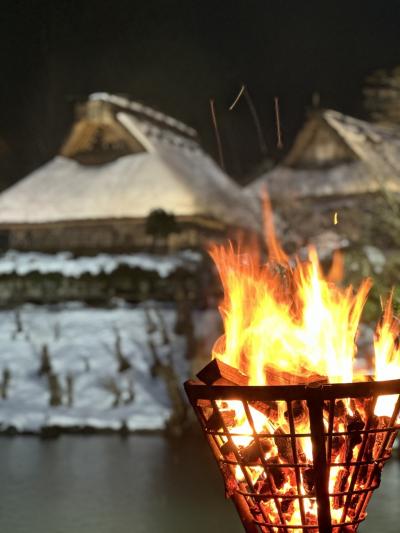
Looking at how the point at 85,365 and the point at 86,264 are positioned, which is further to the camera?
the point at 86,264

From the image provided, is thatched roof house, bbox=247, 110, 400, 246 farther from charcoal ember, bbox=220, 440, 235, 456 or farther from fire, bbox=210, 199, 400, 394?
charcoal ember, bbox=220, 440, 235, 456

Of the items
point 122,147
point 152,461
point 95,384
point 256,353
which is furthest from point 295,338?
point 122,147

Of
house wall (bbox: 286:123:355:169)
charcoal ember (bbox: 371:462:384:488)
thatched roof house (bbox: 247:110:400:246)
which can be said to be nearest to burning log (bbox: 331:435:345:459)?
charcoal ember (bbox: 371:462:384:488)

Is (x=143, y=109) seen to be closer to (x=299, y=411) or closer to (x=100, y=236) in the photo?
(x=100, y=236)

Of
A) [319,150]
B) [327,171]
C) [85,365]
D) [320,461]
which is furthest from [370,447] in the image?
[319,150]

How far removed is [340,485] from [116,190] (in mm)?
29450

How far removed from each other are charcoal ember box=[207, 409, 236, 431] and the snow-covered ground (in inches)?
487

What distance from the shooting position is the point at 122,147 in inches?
1400

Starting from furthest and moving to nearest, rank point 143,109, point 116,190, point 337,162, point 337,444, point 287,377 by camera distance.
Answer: point 337,162 → point 143,109 → point 116,190 → point 287,377 → point 337,444

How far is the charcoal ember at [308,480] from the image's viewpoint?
3.94m

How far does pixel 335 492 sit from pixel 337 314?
0.93 meters

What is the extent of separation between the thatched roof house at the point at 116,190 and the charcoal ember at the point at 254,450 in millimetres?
25587

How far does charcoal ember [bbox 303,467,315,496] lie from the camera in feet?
12.9

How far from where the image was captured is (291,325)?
4.58m
